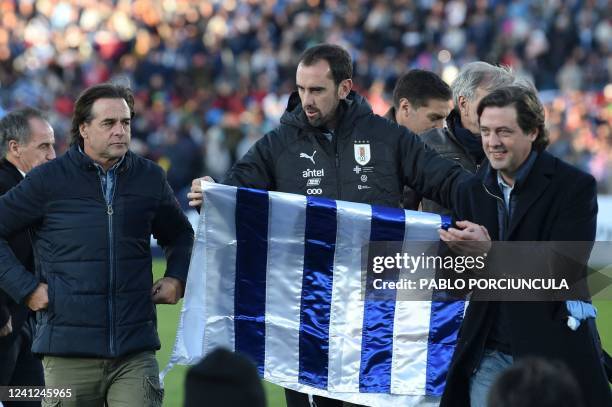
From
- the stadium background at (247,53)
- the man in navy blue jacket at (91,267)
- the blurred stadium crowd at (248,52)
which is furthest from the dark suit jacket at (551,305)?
the blurred stadium crowd at (248,52)

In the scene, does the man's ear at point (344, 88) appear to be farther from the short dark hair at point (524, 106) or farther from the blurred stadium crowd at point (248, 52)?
the blurred stadium crowd at point (248, 52)

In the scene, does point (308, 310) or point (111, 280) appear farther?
point (308, 310)

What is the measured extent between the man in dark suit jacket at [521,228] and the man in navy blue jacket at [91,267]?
1.57 metres

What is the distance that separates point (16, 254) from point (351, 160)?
196 centimetres

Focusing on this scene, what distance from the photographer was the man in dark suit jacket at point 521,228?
5219 millimetres

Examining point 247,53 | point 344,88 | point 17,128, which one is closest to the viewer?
point 344,88

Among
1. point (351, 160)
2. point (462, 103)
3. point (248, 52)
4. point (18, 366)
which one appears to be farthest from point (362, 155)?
point (248, 52)

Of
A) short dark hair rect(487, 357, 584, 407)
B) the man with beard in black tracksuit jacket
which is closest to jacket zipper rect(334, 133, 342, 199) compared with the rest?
the man with beard in black tracksuit jacket

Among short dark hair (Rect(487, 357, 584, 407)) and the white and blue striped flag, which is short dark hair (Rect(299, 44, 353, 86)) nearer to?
the white and blue striped flag

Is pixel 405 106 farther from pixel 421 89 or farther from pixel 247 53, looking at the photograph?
pixel 247 53

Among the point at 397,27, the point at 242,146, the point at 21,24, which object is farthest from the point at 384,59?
the point at 21,24

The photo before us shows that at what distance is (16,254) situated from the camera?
6.94 meters

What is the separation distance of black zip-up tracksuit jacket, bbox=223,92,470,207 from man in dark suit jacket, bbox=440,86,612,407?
963 mm

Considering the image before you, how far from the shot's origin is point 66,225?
600cm
